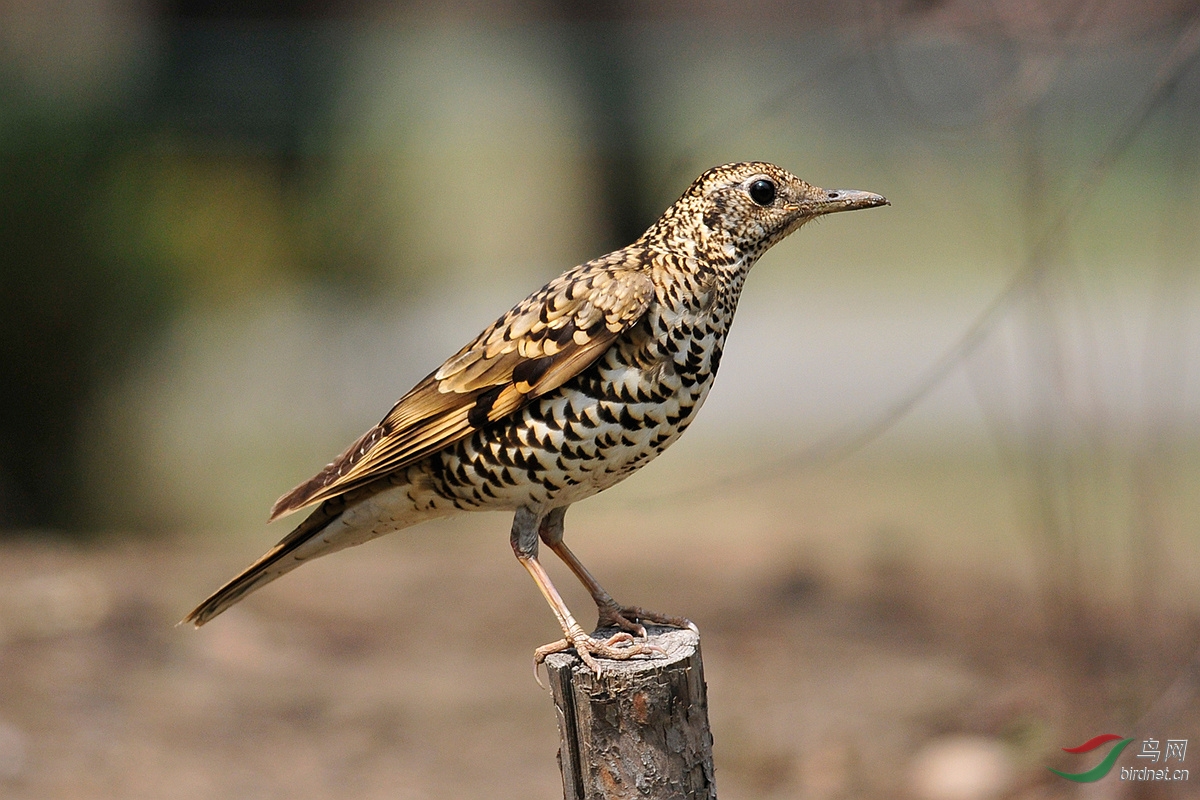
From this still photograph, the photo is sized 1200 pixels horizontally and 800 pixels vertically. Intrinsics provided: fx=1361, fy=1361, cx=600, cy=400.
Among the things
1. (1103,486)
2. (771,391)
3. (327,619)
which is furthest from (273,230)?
(1103,486)

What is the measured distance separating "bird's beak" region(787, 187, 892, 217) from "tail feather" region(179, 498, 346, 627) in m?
1.63

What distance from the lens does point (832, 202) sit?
379cm

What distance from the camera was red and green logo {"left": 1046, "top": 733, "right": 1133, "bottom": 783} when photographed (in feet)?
17.2

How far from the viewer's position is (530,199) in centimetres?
2136

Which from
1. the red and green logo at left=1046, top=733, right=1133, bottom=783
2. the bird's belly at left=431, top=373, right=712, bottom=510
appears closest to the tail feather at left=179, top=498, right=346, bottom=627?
the bird's belly at left=431, top=373, right=712, bottom=510

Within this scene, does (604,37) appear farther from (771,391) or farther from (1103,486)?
(1103,486)

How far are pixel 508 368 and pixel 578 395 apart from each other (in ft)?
0.83

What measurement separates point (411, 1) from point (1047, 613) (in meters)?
13.3

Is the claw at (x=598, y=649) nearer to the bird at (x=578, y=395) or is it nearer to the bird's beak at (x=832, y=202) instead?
the bird at (x=578, y=395)

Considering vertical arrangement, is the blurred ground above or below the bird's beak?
below

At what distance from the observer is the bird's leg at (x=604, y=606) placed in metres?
4.08

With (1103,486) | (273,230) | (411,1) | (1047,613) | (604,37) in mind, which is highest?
(411,1)

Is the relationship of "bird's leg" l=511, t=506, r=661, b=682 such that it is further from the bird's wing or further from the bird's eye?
the bird's eye

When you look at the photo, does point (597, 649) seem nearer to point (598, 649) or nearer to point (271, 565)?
point (598, 649)
